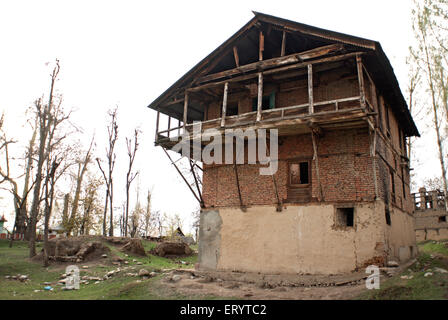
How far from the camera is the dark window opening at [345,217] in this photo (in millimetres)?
13031

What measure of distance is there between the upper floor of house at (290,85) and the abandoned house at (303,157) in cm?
5

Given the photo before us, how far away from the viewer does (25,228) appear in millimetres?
32031

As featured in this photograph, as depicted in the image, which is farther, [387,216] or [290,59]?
[290,59]

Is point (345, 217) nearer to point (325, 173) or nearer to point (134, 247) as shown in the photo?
point (325, 173)

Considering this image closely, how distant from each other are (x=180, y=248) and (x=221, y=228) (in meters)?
12.7

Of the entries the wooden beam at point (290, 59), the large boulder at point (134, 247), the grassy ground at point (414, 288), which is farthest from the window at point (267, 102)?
the large boulder at point (134, 247)

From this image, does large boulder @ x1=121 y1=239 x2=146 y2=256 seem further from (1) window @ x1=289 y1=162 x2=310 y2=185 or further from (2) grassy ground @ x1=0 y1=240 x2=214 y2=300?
(1) window @ x1=289 y1=162 x2=310 y2=185

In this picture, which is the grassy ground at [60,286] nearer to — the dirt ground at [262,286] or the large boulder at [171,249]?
the dirt ground at [262,286]

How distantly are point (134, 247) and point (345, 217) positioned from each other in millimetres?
15638

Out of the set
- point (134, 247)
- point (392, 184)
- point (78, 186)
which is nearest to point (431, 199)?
point (392, 184)

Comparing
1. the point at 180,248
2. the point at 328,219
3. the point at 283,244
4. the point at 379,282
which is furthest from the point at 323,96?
the point at 180,248

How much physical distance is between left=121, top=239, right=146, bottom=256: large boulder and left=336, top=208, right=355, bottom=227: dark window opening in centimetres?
1539

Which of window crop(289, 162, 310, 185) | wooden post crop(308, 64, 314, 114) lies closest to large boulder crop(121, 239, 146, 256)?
window crop(289, 162, 310, 185)

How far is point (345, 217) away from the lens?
1323 centimetres
